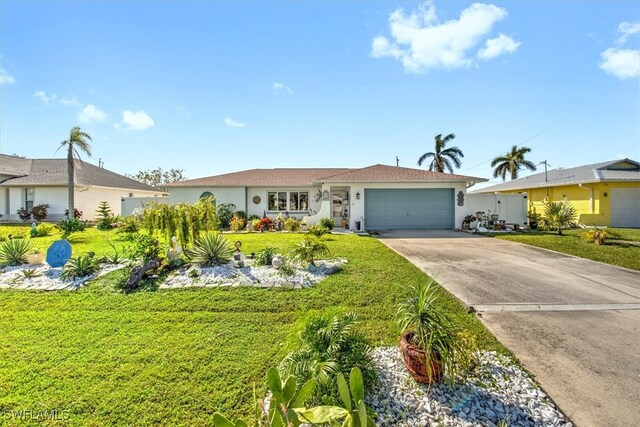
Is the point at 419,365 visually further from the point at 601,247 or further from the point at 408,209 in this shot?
the point at 408,209

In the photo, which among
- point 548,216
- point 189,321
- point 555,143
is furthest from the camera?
point 555,143

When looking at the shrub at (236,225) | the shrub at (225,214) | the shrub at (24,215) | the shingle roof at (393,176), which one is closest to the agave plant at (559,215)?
the shingle roof at (393,176)

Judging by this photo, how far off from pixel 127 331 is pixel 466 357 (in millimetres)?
4721

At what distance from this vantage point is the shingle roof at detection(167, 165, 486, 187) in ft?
53.3

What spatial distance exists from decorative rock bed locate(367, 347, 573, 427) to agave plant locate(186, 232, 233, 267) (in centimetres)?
548

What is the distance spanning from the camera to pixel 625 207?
18.0 meters

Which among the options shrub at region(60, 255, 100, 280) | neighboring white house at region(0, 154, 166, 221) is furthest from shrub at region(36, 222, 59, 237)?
shrub at region(60, 255, 100, 280)

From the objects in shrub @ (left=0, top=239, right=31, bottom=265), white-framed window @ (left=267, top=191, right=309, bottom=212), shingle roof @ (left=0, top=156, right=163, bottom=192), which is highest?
shingle roof @ (left=0, top=156, right=163, bottom=192)

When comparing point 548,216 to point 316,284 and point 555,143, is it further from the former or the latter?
point 316,284

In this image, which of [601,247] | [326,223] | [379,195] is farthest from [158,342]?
[601,247]

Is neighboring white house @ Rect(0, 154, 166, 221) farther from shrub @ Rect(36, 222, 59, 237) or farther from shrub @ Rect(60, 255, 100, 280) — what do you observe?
shrub @ Rect(60, 255, 100, 280)

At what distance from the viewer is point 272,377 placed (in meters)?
→ 1.84

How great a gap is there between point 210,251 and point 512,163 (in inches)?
1561

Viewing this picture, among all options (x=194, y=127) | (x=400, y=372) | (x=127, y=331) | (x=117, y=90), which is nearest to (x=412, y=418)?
(x=400, y=372)
